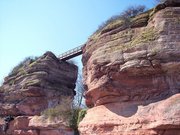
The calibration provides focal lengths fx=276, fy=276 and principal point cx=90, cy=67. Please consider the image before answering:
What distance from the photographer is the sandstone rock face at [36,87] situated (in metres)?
25.1

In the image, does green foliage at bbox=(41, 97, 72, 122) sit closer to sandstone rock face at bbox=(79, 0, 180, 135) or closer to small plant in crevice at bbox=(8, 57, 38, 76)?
sandstone rock face at bbox=(79, 0, 180, 135)

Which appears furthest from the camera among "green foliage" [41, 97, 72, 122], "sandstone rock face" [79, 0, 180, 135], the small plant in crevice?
the small plant in crevice

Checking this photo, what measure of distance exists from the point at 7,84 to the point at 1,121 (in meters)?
5.97

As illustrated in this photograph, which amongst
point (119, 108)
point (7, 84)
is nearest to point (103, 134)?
point (119, 108)

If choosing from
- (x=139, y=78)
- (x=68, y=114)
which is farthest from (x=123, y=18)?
(x=68, y=114)

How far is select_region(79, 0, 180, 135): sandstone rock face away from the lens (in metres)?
11.3

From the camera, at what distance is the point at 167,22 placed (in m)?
12.7

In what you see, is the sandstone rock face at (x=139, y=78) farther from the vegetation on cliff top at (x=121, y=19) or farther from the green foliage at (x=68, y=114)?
the green foliage at (x=68, y=114)

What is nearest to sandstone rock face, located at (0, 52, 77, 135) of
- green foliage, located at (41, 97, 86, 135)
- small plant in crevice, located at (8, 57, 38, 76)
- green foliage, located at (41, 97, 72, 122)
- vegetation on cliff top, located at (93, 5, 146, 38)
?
small plant in crevice, located at (8, 57, 38, 76)

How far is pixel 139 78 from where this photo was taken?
41.8ft

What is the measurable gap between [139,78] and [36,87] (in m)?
14.4

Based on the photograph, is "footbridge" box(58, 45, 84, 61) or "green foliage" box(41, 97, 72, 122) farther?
"footbridge" box(58, 45, 84, 61)

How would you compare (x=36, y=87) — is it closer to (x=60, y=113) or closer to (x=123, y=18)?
(x=60, y=113)

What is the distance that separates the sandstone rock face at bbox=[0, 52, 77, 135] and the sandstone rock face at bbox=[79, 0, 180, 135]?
1085cm
